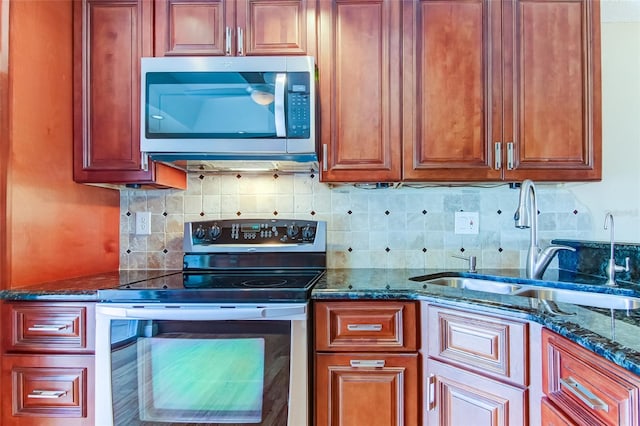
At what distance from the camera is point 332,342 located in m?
1.33

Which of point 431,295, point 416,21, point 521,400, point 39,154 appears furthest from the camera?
point 416,21

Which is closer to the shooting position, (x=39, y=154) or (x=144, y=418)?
(x=144, y=418)

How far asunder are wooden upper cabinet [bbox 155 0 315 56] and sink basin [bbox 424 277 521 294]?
1.20m

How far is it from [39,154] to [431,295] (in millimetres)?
1611

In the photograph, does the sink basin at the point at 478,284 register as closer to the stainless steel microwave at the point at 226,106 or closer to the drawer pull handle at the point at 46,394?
the stainless steel microwave at the point at 226,106

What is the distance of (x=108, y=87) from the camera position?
1665mm

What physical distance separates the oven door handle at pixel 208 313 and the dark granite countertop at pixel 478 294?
106 mm

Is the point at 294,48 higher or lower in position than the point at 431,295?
higher

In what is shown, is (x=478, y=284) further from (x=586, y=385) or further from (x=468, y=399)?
(x=586, y=385)

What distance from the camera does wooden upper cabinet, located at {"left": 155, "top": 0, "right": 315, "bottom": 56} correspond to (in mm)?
1638

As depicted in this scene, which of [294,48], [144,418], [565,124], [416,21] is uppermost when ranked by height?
[416,21]

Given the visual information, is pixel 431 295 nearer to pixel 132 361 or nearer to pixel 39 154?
pixel 132 361

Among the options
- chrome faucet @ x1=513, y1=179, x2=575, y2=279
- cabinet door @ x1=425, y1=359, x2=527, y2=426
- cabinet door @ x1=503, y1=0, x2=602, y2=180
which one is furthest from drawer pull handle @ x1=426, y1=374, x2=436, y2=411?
cabinet door @ x1=503, y1=0, x2=602, y2=180

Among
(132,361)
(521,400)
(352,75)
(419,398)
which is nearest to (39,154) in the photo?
(132,361)
